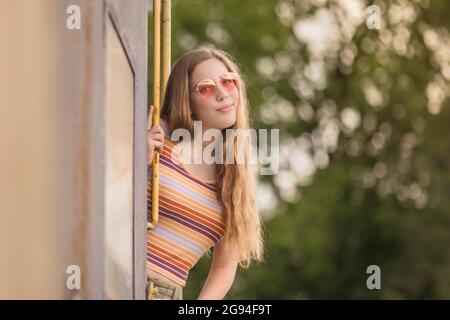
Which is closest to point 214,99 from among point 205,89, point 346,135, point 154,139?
point 205,89

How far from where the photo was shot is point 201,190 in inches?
196

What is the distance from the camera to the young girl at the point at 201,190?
4922mm

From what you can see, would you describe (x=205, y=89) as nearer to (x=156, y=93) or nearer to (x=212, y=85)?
(x=212, y=85)

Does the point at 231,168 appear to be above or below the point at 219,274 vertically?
above

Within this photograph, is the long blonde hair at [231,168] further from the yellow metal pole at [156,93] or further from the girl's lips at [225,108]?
the yellow metal pole at [156,93]

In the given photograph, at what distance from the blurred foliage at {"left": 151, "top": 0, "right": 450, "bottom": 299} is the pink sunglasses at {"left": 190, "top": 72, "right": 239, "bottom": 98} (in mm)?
16705

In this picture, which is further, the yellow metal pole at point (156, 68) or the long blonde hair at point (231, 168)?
the long blonde hair at point (231, 168)

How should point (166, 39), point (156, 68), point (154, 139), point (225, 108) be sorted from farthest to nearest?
point (225, 108), point (166, 39), point (154, 139), point (156, 68)

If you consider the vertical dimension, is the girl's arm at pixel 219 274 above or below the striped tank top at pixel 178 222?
below

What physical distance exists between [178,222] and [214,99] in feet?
1.54

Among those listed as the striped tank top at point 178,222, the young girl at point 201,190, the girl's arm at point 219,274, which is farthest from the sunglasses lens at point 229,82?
the girl's arm at point 219,274

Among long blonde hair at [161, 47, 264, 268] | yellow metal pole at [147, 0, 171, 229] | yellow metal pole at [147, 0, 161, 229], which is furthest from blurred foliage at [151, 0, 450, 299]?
yellow metal pole at [147, 0, 161, 229]

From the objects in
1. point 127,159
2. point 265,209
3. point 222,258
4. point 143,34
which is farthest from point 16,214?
point 265,209

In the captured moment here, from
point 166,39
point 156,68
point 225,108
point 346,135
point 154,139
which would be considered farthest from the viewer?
point 346,135
